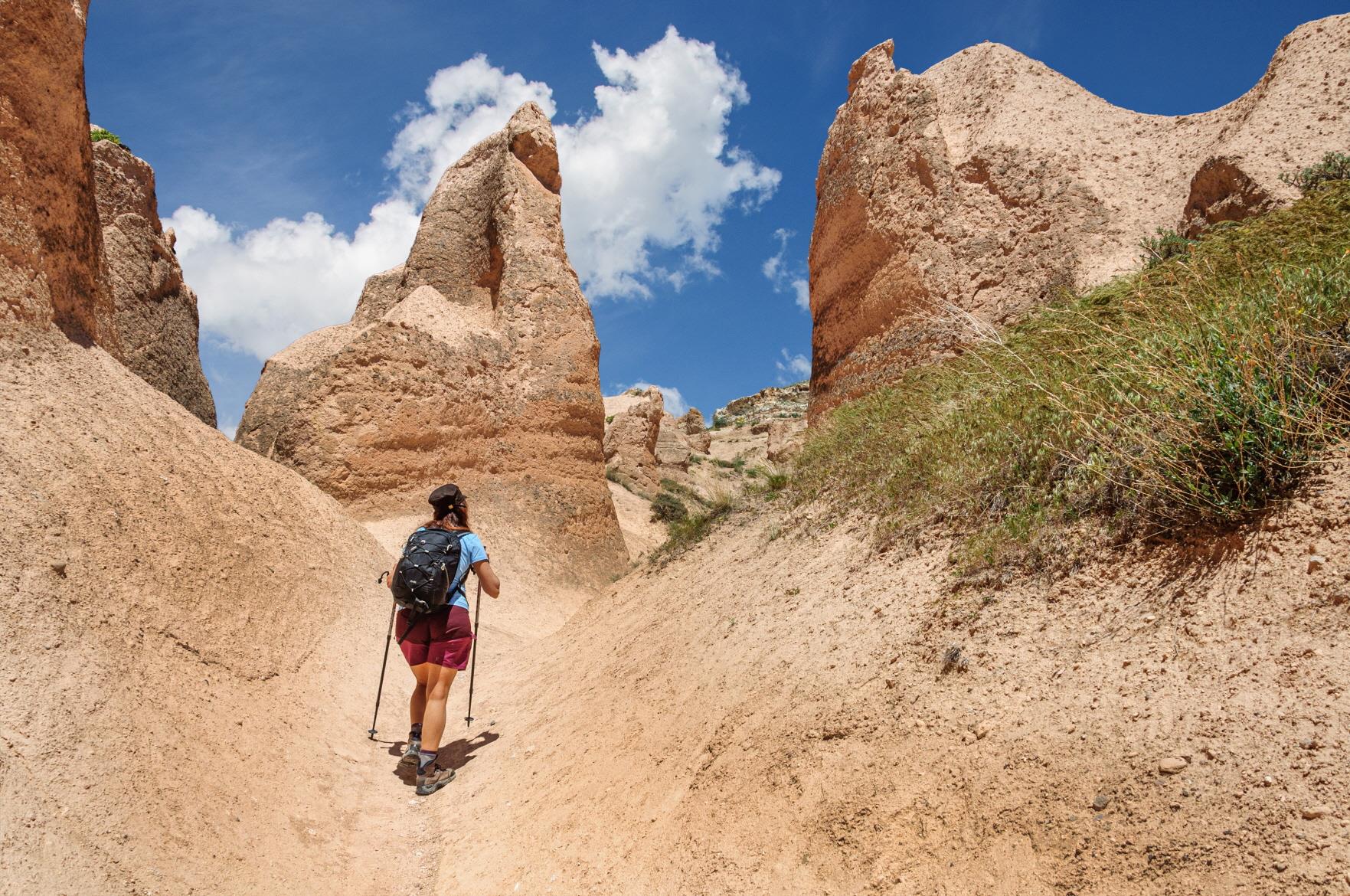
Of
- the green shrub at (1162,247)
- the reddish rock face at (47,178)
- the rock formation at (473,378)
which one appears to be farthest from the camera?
the rock formation at (473,378)

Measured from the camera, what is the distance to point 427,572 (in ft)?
16.0

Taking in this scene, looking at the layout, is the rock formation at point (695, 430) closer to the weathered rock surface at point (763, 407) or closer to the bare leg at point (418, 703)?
the weathered rock surface at point (763, 407)

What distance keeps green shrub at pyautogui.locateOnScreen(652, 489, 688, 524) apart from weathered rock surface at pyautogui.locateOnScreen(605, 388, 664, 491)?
1568 millimetres

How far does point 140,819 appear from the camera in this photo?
10.9ft

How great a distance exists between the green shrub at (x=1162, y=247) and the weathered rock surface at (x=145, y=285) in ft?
34.3

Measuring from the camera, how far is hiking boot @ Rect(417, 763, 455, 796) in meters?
4.83

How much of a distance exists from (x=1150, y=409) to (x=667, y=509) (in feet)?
53.8

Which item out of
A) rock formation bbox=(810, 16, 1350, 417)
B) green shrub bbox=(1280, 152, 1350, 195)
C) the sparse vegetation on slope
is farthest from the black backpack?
green shrub bbox=(1280, 152, 1350, 195)

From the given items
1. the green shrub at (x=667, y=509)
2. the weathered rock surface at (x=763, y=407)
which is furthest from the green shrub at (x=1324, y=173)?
the weathered rock surface at (x=763, y=407)

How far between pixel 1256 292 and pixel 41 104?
766cm

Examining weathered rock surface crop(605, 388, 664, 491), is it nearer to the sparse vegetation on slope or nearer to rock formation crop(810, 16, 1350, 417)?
rock formation crop(810, 16, 1350, 417)

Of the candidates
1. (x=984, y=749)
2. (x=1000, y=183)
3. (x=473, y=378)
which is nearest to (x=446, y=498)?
(x=984, y=749)

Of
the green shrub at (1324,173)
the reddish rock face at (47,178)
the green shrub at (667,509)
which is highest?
Result: the green shrub at (667,509)

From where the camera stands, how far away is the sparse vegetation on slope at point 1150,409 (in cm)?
305
